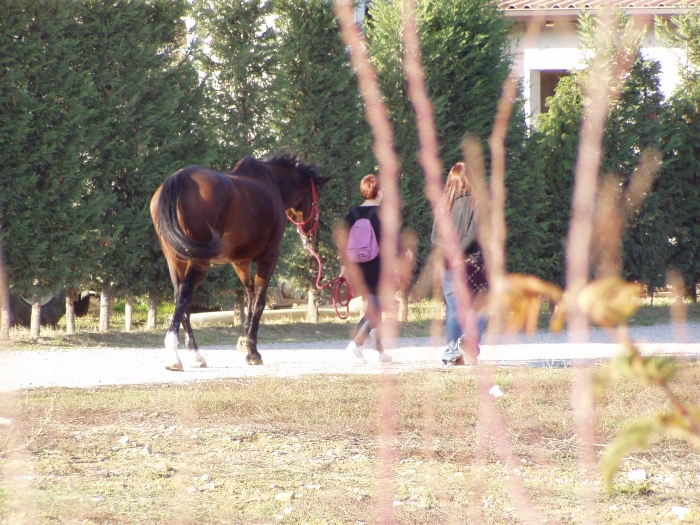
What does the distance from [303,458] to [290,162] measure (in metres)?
5.18

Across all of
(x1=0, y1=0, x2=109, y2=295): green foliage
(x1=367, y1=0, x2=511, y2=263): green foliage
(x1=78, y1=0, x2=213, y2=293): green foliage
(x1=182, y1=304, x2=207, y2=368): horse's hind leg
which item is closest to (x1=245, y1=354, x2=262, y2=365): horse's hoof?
(x1=182, y1=304, x2=207, y2=368): horse's hind leg

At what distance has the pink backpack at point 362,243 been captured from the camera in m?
8.03

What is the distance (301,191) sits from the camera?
898 cm

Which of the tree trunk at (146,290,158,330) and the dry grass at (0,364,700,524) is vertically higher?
the tree trunk at (146,290,158,330)

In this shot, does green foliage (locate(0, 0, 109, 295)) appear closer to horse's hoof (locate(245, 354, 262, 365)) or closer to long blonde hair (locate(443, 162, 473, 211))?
horse's hoof (locate(245, 354, 262, 365))

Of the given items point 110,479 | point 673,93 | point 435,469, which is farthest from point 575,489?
point 673,93

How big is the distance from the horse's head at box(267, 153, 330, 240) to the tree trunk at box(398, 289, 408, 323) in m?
3.73

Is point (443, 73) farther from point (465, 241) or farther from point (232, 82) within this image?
point (465, 241)

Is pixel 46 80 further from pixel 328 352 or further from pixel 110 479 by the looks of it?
pixel 110 479

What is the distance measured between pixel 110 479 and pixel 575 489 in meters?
1.88

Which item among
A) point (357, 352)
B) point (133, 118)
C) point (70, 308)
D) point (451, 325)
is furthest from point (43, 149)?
point (451, 325)

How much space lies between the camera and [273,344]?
34.0ft

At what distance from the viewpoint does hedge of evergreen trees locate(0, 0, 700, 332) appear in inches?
372

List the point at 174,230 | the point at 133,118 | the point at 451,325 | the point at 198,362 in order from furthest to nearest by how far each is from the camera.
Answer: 1. the point at 133,118
2. the point at 451,325
3. the point at 198,362
4. the point at 174,230
